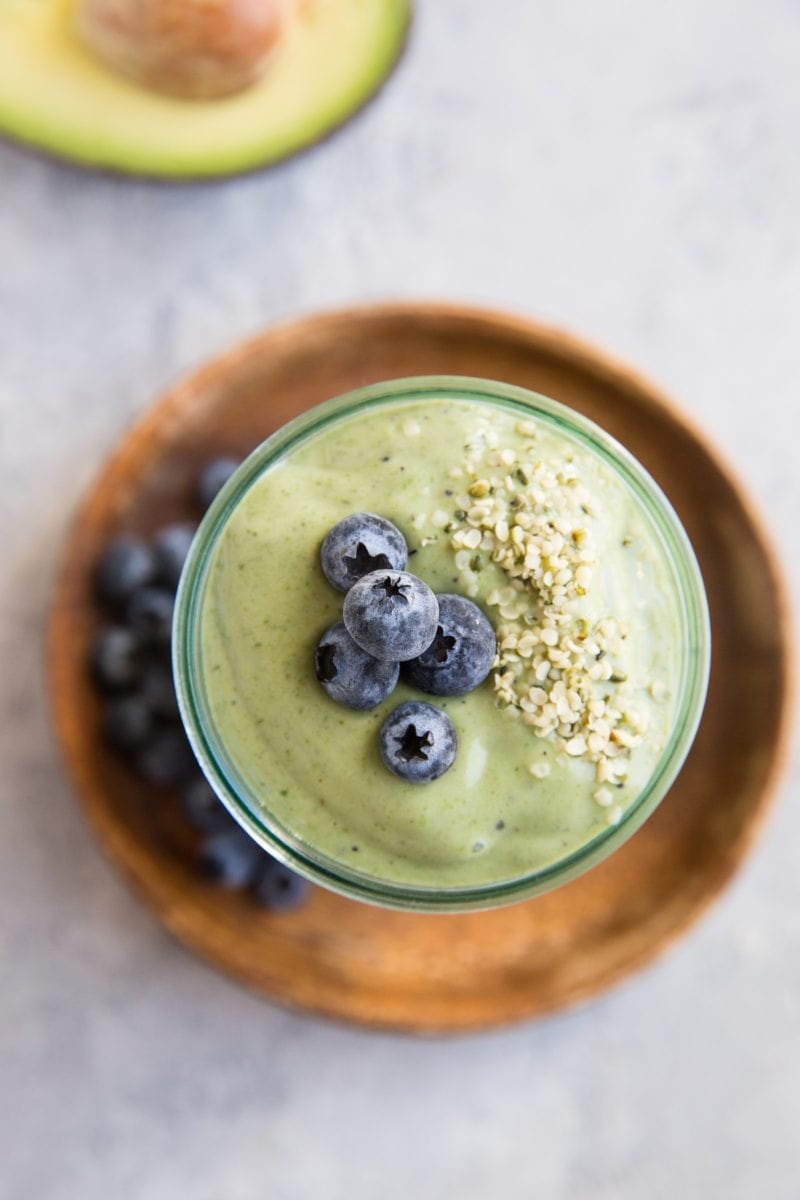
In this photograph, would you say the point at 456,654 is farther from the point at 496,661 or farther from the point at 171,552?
the point at 171,552

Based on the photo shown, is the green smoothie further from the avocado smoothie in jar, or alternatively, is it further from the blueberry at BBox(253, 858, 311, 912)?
the blueberry at BBox(253, 858, 311, 912)

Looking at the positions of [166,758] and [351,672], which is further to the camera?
[166,758]

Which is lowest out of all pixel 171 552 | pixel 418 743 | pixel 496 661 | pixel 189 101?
pixel 418 743

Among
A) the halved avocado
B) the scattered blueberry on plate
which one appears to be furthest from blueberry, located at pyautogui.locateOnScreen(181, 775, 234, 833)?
the halved avocado

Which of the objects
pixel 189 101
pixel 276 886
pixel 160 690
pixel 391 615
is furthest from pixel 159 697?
pixel 189 101

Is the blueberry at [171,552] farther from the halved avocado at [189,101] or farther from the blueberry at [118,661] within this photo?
the halved avocado at [189,101]

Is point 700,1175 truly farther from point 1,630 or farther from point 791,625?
point 1,630

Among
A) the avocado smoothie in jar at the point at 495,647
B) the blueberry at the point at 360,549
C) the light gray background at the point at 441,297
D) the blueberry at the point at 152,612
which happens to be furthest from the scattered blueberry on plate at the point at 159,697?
the blueberry at the point at 360,549
